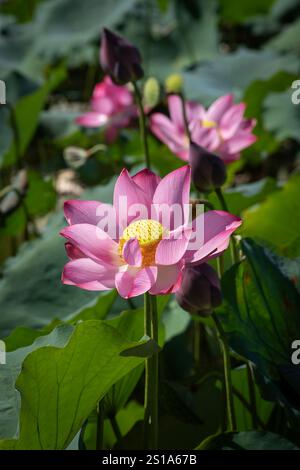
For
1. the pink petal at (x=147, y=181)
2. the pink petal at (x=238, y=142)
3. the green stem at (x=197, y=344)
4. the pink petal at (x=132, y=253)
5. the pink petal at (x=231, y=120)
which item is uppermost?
the pink petal at (x=231, y=120)

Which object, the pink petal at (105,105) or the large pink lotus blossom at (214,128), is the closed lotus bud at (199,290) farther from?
the pink petal at (105,105)

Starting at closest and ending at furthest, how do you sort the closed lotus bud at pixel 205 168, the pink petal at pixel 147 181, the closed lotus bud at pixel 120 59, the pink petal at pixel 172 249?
1. the pink petal at pixel 172 249
2. the pink petal at pixel 147 181
3. the closed lotus bud at pixel 205 168
4. the closed lotus bud at pixel 120 59

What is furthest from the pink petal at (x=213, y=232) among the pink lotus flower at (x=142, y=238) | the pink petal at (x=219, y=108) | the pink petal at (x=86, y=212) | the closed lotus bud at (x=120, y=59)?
the pink petal at (x=219, y=108)

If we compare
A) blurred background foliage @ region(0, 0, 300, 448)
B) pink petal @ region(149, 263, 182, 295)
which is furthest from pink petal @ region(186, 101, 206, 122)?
pink petal @ region(149, 263, 182, 295)

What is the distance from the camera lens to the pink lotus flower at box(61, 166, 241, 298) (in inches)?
30.3

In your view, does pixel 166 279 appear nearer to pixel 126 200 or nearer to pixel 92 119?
pixel 126 200

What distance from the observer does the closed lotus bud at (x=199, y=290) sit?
800 millimetres

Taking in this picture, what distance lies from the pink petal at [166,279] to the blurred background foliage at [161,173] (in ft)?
0.39

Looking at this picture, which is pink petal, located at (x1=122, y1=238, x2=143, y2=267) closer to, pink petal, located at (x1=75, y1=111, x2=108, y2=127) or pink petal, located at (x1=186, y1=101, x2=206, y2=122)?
pink petal, located at (x1=186, y1=101, x2=206, y2=122)

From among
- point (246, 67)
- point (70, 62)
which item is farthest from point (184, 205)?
point (70, 62)

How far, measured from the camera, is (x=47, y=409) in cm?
79

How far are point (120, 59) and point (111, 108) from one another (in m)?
0.58

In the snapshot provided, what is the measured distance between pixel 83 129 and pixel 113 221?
1307 mm

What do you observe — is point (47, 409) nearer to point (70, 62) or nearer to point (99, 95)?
point (99, 95)
